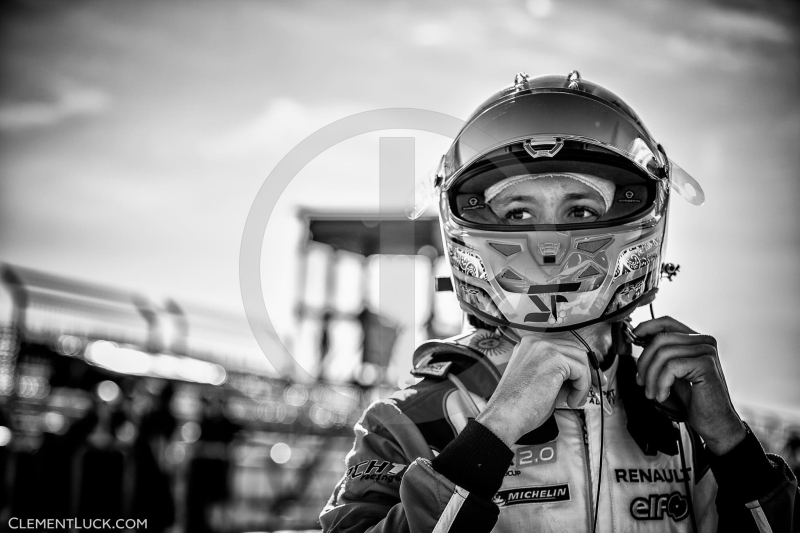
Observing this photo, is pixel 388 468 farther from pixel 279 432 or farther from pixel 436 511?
pixel 279 432

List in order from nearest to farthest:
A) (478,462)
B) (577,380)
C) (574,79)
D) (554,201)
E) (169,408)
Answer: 1. (478,462)
2. (577,380)
3. (554,201)
4. (574,79)
5. (169,408)

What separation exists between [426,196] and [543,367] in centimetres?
95

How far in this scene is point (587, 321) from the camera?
1.96 metres

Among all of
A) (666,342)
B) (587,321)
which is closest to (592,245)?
(587,321)

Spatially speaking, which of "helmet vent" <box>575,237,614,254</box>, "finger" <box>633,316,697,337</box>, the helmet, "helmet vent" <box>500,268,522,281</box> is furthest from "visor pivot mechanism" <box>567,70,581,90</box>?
"finger" <box>633,316,697,337</box>

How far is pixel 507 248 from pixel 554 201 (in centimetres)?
21

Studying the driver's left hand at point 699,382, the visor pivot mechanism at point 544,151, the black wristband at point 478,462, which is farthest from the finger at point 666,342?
the visor pivot mechanism at point 544,151

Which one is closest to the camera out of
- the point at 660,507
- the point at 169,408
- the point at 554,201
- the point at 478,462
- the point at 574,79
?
the point at 478,462

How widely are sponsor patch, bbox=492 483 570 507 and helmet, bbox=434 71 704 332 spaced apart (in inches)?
16.9

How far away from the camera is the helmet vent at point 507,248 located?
2.01m

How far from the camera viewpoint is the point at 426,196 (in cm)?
243

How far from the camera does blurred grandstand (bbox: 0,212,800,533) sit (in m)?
5.62

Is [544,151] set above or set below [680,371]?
above

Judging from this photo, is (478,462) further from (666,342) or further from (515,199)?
(515,199)
